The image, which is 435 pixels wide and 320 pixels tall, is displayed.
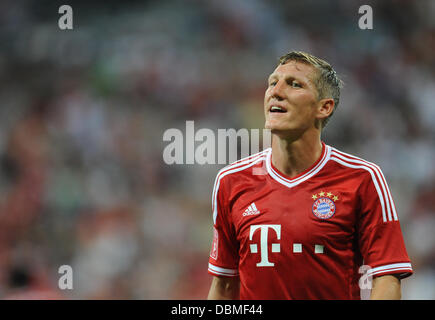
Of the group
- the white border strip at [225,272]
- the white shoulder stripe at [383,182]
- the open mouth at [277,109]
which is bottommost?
the white border strip at [225,272]

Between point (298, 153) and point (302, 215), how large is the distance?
12.6 inches

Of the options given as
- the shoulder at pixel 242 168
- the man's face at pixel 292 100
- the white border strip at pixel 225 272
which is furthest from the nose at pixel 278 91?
the white border strip at pixel 225 272

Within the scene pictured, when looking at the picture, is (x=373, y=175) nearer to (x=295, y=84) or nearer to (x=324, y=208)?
(x=324, y=208)

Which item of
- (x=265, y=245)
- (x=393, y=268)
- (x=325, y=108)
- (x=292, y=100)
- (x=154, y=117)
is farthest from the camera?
(x=154, y=117)

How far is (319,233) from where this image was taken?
2539 mm

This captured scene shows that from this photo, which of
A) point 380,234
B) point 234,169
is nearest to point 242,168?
point 234,169

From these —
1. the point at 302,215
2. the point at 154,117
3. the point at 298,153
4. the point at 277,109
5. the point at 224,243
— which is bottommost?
the point at 224,243

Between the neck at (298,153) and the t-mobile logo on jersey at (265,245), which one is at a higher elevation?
the neck at (298,153)

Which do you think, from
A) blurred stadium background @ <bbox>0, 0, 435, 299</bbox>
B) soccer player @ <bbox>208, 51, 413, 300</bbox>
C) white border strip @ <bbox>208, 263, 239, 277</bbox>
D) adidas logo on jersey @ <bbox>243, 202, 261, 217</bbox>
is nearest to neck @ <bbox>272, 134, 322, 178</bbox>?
soccer player @ <bbox>208, 51, 413, 300</bbox>

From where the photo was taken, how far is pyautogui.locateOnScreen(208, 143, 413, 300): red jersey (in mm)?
2520

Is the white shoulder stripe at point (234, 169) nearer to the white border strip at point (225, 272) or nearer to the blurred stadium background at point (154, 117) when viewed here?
the white border strip at point (225, 272)

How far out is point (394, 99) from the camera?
6.30 m

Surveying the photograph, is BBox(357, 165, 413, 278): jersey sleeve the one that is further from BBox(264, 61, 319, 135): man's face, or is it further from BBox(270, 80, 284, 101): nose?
BBox(270, 80, 284, 101): nose

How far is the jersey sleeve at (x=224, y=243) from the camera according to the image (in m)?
2.82
